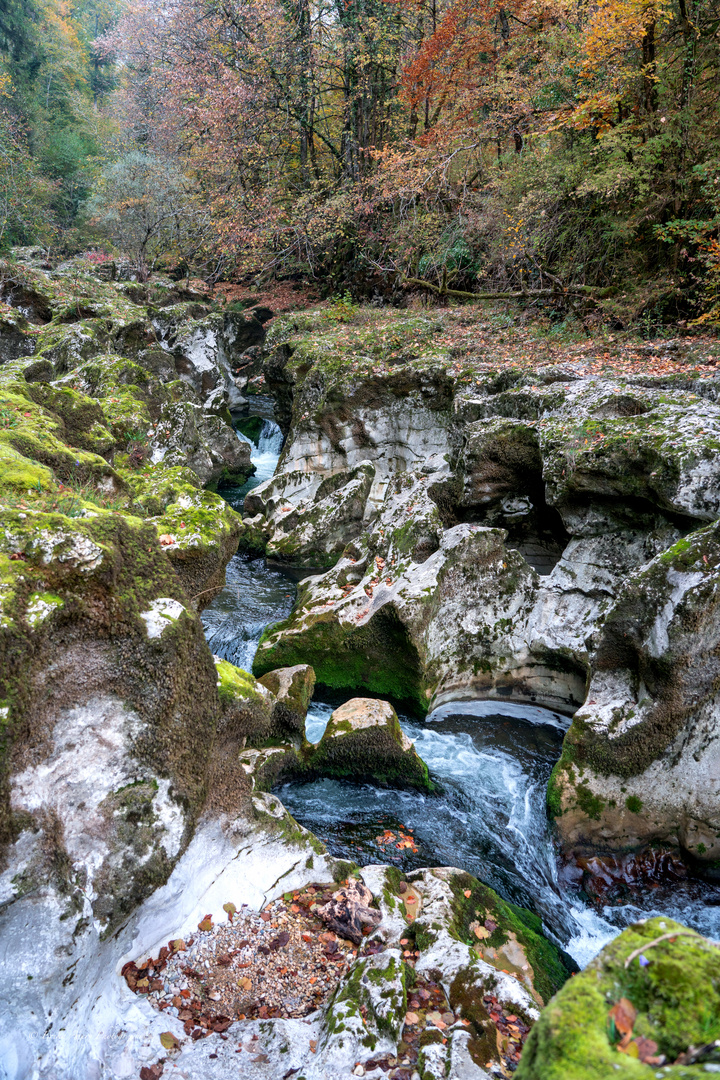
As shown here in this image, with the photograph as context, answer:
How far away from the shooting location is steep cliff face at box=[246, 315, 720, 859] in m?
7.14

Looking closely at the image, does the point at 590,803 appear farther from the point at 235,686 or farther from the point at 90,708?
the point at 90,708

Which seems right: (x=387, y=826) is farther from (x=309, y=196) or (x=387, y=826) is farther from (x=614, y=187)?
(x=309, y=196)

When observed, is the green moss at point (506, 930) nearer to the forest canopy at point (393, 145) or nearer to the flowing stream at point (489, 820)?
the flowing stream at point (489, 820)

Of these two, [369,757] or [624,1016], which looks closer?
[624,1016]

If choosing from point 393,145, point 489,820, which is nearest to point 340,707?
point 489,820

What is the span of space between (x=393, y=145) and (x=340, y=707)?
70.0 ft

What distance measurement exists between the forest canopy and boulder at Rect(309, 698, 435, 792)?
10.7m

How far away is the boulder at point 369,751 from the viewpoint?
8141 millimetres

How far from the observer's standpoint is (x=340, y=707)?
8680 millimetres

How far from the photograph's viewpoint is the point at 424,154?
18.4m

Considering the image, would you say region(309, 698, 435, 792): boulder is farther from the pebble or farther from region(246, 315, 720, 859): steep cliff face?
the pebble

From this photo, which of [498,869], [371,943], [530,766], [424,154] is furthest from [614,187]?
[371,943]

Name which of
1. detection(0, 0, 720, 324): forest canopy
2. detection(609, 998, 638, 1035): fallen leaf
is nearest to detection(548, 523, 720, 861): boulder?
detection(609, 998, 638, 1035): fallen leaf

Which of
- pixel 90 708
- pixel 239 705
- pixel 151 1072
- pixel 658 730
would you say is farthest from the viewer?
pixel 658 730
